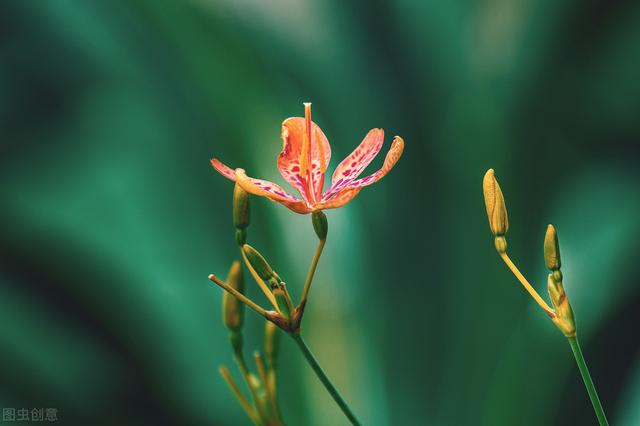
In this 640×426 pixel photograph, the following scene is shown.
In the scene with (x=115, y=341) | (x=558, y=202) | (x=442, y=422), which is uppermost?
(x=558, y=202)

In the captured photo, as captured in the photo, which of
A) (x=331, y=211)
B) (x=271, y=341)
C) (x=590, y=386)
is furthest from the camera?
(x=331, y=211)

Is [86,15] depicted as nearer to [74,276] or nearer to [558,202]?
[74,276]

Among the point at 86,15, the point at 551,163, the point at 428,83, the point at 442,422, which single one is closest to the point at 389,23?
the point at 428,83

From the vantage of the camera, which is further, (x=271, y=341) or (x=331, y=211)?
(x=331, y=211)

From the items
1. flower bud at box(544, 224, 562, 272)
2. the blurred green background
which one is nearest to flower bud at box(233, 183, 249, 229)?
flower bud at box(544, 224, 562, 272)

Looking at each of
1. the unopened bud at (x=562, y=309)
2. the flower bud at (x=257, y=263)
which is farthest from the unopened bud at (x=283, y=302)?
the unopened bud at (x=562, y=309)

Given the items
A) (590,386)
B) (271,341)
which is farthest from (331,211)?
(590,386)

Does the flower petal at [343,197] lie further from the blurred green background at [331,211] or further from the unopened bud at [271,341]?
the blurred green background at [331,211]

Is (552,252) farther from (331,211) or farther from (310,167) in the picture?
(331,211)
